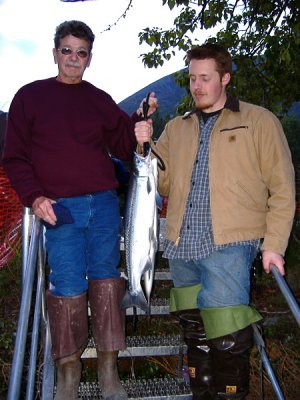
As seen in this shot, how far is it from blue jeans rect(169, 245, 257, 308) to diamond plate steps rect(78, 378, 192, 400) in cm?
73

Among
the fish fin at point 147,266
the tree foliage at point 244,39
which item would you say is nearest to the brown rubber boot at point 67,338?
the fish fin at point 147,266

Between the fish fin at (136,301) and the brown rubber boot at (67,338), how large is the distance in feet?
0.81

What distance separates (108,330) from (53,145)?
3.82 ft

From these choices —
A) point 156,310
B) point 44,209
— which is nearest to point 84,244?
point 44,209

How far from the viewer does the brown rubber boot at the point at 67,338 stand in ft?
9.96

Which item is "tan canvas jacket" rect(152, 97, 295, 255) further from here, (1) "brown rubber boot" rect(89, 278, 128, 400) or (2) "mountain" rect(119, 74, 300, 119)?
(2) "mountain" rect(119, 74, 300, 119)

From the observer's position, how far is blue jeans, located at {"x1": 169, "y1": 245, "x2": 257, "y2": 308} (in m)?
2.99

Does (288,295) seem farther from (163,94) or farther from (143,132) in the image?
(163,94)

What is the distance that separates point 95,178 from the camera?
319 cm

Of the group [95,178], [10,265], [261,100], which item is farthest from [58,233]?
Result: [261,100]

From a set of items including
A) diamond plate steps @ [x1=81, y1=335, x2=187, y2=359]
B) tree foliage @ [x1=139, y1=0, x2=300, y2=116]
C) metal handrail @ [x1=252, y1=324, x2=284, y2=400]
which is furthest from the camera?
tree foliage @ [x1=139, y1=0, x2=300, y2=116]

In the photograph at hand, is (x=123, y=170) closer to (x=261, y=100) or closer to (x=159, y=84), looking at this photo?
(x=261, y=100)

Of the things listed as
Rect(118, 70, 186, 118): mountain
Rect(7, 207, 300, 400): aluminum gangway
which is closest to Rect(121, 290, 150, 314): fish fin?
Rect(7, 207, 300, 400): aluminum gangway

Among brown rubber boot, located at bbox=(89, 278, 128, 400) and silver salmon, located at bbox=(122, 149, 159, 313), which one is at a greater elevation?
silver salmon, located at bbox=(122, 149, 159, 313)
